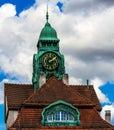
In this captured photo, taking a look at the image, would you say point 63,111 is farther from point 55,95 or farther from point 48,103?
point 55,95

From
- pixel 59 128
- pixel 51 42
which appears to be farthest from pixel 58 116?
pixel 51 42

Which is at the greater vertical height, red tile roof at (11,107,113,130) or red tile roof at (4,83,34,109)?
red tile roof at (4,83,34,109)

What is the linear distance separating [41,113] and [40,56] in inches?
535

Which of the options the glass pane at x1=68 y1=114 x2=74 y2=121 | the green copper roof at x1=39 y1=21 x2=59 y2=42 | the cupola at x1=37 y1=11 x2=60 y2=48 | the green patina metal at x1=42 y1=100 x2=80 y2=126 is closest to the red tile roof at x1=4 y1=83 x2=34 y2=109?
the cupola at x1=37 y1=11 x2=60 y2=48

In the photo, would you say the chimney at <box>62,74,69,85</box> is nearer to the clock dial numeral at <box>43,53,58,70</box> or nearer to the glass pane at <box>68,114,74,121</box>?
the clock dial numeral at <box>43,53,58,70</box>

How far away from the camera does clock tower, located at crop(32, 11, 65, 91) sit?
9734 cm

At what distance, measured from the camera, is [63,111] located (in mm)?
88000

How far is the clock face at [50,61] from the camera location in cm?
9762

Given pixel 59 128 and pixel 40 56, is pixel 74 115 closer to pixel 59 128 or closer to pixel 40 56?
pixel 59 128

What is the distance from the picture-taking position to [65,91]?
91312 millimetres

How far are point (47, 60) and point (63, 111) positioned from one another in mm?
12648

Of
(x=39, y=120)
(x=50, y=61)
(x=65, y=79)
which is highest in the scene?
(x=50, y=61)

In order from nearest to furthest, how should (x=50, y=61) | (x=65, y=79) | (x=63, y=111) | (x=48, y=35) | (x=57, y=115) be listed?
1. (x=57, y=115)
2. (x=63, y=111)
3. (x=65, y=79)
4. (x=50, y=61)
5. (x=48, y=35)

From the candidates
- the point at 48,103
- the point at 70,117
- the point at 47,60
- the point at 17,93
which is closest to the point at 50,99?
the point at 48,103
